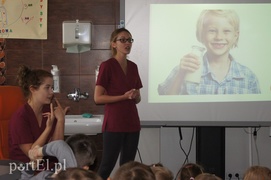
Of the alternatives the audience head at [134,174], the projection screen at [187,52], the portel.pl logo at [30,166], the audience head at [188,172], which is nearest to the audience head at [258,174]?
the audience head at [188,172]

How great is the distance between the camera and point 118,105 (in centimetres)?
316

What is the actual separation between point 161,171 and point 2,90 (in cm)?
107

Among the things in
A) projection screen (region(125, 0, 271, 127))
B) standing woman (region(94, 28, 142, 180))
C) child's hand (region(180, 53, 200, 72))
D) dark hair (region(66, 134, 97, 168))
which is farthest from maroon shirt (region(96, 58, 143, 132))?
dark hair (region(66, 134, 97, 168))

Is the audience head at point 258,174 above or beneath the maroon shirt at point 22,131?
beneath

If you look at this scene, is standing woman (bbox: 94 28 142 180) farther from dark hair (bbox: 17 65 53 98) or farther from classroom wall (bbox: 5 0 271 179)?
classroom wall (bbox: 5 0 271 179)

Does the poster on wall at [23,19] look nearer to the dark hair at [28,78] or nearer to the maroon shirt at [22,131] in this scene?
the dark hair at [28,78]

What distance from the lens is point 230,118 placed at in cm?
405

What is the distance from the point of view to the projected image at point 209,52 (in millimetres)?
4086

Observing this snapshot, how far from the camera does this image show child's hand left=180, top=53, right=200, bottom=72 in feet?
13.5

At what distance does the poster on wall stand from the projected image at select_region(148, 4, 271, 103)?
3.79 feet

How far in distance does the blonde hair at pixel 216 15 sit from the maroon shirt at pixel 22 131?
2.13 meters

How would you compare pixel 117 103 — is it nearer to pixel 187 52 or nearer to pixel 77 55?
pixel 187 52

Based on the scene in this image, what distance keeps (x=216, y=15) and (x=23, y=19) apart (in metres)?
1.90

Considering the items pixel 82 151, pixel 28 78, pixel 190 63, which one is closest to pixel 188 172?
pixel 82 151
